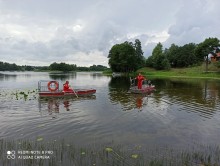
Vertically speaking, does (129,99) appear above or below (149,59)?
below

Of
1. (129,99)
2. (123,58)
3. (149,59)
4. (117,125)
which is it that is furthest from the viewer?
(149,59)

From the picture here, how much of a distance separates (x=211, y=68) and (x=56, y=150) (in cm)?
9058

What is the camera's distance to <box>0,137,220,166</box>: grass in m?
9.88

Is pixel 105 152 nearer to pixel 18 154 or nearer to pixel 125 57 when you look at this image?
pixel 18 154

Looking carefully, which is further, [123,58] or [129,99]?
[123,58]

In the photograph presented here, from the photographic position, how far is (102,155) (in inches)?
420

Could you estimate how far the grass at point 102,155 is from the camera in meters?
9.88

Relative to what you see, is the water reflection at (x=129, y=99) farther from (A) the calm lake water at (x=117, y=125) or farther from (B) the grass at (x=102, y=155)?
(B) the grass at (x=102, y=155)

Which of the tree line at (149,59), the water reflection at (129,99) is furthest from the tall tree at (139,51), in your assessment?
the water reflection at (129,99)

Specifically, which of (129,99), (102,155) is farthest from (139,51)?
(102,155)
